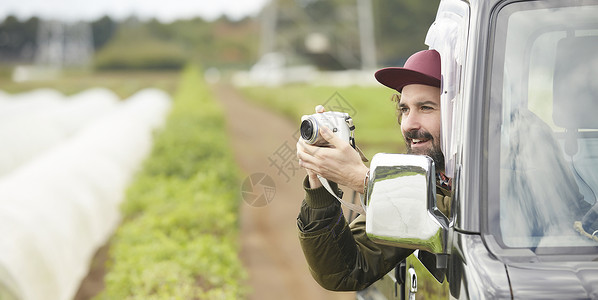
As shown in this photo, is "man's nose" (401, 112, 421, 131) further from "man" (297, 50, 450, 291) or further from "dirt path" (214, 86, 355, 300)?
"dirt path" (214, 86, 355, 300)

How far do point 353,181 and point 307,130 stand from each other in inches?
7.8

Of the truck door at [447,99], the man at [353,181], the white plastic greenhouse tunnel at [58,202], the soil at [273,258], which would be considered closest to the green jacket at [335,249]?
the man at [353,181]

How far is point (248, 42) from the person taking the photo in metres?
83.4

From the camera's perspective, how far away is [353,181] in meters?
2.10

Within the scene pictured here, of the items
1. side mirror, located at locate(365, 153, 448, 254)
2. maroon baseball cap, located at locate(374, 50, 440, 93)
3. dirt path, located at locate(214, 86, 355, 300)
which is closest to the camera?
side mirror, located at locate(365, 153, 448, 254)

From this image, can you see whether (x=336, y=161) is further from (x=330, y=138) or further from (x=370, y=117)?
(x=370, y=117)

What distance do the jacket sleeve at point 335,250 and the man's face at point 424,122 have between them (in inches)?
13.4

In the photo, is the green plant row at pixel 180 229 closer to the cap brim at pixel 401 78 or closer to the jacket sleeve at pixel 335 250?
the jacket sleeve at pixel 335 250

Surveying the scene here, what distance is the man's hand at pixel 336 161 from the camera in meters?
2.08

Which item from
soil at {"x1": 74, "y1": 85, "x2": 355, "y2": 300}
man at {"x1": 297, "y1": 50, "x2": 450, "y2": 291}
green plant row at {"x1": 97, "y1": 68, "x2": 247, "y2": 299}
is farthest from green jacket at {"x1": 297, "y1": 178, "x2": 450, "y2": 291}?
green plant row at {"x1": 97, "y1": 68, "x2": 247, "y2": 299}

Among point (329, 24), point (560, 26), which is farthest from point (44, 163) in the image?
point (329, 24)

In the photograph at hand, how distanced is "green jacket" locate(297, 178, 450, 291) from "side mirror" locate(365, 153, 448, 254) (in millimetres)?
348

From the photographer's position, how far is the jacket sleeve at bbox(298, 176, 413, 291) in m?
2.24

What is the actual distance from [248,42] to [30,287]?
258ft
